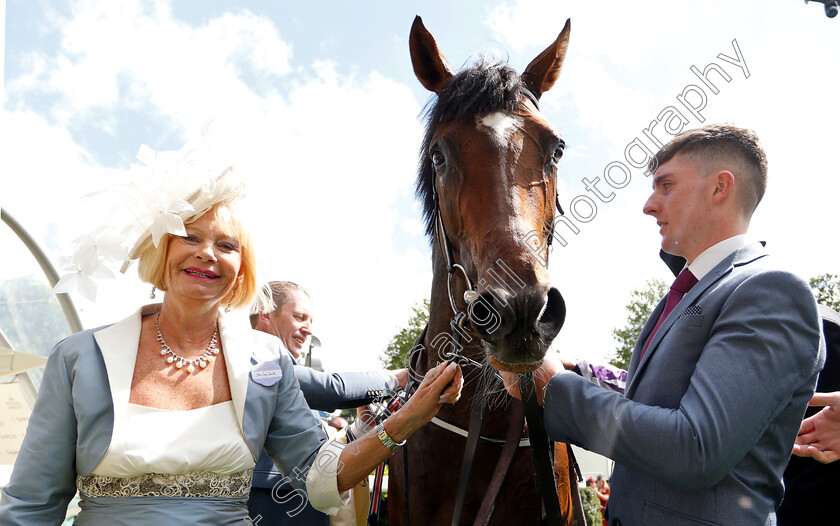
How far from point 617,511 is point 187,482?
1.69 meters

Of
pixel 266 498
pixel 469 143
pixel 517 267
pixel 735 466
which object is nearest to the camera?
pixel 735 466

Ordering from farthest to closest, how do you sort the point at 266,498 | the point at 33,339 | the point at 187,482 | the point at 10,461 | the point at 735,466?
the point at 33,339
the point at 10,461
the point at 266,498
the point at 187,482
the point at 735,466

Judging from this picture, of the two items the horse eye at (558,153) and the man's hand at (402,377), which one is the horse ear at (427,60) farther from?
the man's hand at (402,377)

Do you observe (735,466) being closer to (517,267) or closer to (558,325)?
(558,325)

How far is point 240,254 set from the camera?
255cm

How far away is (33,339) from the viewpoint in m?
8.19

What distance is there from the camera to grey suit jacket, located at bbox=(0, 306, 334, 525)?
205cm

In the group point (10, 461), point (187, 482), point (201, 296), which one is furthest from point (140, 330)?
point (10, 461)

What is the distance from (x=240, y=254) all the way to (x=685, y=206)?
2.00 m

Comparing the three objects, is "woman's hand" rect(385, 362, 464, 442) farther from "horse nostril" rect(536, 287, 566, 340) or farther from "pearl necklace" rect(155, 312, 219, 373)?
"pearl necklace" rect(155, 312, 219, 373)

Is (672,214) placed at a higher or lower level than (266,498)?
higher

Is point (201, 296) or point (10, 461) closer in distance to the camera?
point (201, 296)

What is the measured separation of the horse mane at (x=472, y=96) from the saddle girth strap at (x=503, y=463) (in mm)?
1141

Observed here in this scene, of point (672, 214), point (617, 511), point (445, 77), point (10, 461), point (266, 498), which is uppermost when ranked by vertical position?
point (445, 77)
